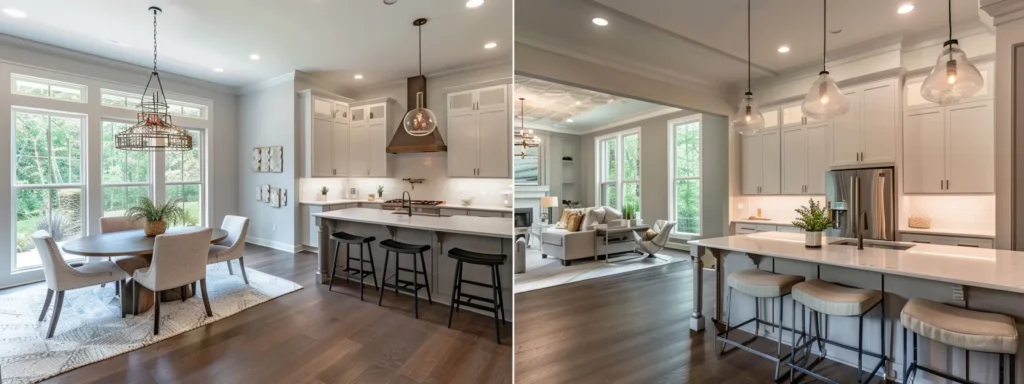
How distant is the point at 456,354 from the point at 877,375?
5.91 ft

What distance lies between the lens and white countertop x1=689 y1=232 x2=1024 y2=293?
1147mm

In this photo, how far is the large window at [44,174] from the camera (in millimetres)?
1156

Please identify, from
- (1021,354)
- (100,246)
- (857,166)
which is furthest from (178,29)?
(1021,354)

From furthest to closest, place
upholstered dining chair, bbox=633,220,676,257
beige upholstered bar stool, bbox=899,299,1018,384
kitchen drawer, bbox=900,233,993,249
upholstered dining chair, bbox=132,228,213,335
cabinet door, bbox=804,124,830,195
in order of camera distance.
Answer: upholstered dining chair, bbox=132,228,213,335 → kitchen drawer, bbox=900,233,993,249 → cabinet door, bbox=804,124,830,195 → upholstered dining chair, bbox=633,220,676,257 → beige upholstered bar stool, bbox=899,299,1018,384

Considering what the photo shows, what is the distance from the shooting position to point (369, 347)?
1.55m

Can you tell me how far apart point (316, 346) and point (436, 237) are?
72 centimetres

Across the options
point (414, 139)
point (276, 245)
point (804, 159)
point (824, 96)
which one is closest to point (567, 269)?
point (414, 139)

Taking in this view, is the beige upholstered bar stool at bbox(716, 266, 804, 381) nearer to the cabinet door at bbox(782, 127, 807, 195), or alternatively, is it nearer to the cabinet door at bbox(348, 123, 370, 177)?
the cabinet door at bbox(782, 127, 807, 195)

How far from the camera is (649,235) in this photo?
4.07ft

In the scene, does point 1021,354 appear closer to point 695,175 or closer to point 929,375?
point 929,375

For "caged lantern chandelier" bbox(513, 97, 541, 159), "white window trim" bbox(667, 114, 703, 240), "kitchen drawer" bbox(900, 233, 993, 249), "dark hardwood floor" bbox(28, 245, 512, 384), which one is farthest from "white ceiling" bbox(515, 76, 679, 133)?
"kitchen drawer" bbox(900, 233, 993, 249)

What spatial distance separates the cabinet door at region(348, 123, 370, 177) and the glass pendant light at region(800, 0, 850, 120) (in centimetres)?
167

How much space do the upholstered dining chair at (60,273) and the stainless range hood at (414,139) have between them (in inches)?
50.7

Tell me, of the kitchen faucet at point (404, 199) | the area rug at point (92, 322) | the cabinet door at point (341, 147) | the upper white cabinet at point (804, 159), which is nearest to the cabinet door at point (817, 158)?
the upper white cabinet at point (804, 159)
